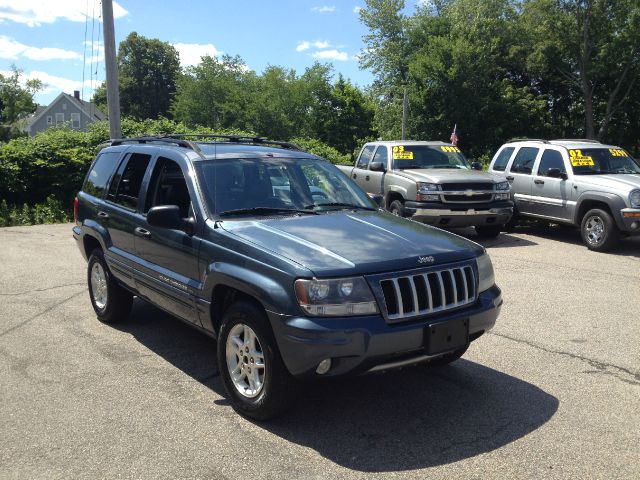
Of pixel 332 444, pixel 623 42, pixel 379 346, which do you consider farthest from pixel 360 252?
pixel 623 42

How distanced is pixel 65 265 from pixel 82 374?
518 cm

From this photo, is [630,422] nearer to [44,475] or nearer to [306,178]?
[306,178]

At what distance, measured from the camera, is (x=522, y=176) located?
12578mm

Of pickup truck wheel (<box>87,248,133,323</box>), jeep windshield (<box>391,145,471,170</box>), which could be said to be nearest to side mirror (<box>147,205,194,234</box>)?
pickup truck wheel (<box>87,248,133,323</box>)

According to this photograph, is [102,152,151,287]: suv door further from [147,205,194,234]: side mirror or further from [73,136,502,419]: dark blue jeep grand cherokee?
[147,205,194,234]: side mirror

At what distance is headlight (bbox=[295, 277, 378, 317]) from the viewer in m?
3.64

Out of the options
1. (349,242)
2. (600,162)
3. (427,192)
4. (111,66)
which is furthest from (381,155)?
(349,242)

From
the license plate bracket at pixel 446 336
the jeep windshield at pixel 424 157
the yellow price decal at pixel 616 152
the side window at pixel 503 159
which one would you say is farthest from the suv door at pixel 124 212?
the yellow price decal at pixel 616 152

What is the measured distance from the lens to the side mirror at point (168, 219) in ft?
14.9

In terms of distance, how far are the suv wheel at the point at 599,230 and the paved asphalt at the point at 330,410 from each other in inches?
160

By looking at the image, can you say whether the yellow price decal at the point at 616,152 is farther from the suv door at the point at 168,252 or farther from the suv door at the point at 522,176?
the suv door at the point at 168,252

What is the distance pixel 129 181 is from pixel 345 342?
3.23m

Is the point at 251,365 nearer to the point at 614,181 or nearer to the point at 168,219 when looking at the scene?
the point at 168,219

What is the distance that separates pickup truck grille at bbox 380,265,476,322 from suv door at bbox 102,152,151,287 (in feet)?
8.90
